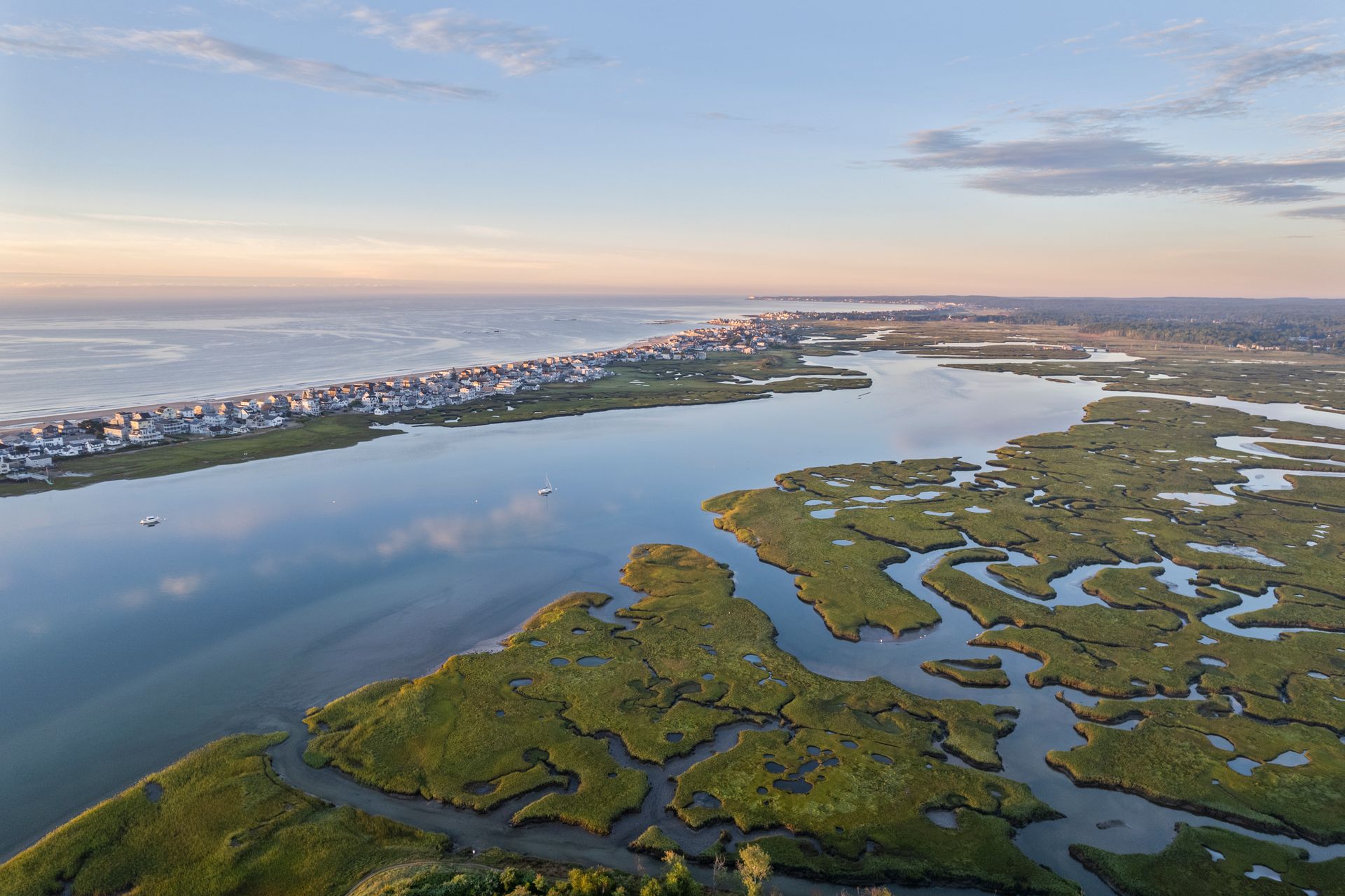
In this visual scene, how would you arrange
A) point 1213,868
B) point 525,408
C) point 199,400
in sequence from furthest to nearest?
point 525,408 → point 199,400 → point 1213,868

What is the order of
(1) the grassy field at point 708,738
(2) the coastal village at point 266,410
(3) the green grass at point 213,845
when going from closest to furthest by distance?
(3) the green grass at point 213,845
(1) the grassy field at point 708,738
(2) the coastal village at point 266,410

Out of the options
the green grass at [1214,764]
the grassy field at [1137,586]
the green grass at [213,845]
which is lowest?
the green grass at [213,845]

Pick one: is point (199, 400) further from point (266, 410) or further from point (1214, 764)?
point (1214, 764)

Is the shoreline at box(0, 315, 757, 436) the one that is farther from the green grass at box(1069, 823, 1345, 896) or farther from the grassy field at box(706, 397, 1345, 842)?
the green grass at box(1069, 823, 1345, 896)

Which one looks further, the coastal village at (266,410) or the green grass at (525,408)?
the coastal village at (266,410)

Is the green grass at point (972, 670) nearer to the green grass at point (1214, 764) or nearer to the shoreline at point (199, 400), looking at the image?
the green grass at point (1214, 764)

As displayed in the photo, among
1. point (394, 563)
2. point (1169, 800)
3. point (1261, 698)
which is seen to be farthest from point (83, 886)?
point (1261, 698)

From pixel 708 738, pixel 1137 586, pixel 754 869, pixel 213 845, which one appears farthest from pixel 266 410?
pixel 1137 586

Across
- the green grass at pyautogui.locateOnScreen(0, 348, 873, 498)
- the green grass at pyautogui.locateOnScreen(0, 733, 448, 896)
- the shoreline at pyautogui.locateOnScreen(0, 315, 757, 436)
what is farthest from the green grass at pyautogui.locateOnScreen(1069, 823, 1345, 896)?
the shoreline at pyautogui.locateOnScreen(0, 315, 757, 436)

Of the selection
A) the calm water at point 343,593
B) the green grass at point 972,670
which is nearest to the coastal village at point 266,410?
the calm water at point 343,593
